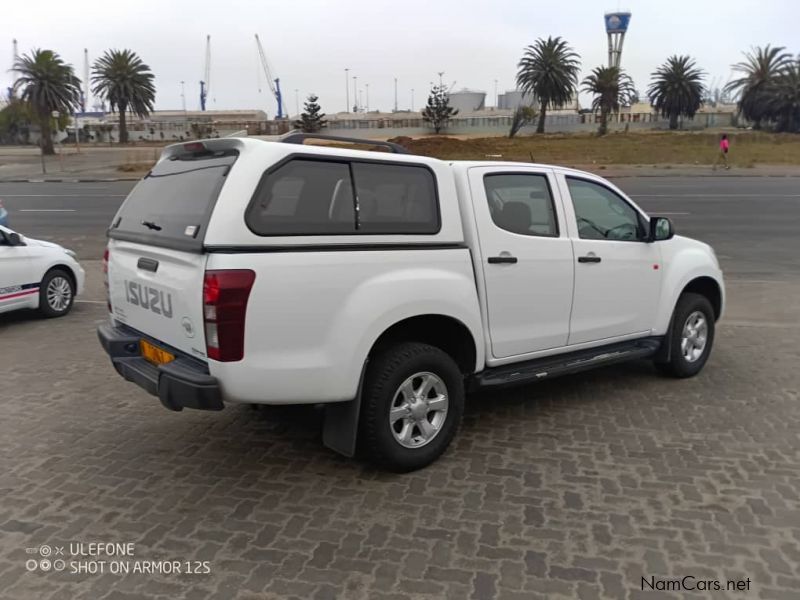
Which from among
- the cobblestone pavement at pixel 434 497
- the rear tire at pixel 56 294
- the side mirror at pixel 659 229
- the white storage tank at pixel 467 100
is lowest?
the cobblestone pavement at pixel 434 497

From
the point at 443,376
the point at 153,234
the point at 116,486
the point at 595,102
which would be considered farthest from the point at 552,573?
the point at 595,102

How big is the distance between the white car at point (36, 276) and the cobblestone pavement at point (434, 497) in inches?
96.4

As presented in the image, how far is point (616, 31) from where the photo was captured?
111 metres

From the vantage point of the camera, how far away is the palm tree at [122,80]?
234 ft

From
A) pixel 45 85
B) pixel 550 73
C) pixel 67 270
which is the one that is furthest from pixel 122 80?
pixel 67 270

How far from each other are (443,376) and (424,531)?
966 millimetres

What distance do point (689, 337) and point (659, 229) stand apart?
3.46 ft

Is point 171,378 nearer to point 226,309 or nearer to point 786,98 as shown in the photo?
point 226,309

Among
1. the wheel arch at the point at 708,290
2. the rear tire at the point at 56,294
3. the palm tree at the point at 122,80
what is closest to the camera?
the wheel arch at the point at 708,290

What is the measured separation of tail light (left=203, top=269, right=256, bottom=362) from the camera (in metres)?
3.17

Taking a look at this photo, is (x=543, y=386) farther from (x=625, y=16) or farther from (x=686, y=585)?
(x=625, y=16)

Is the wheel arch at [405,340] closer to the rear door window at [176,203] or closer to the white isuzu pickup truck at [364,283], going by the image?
the white isuzu pickup truck at [364,283]

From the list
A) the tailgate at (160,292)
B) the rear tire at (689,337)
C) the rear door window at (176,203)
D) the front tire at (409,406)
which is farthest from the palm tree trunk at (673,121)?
the tailgate at (160,292)

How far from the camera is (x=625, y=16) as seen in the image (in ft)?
365
